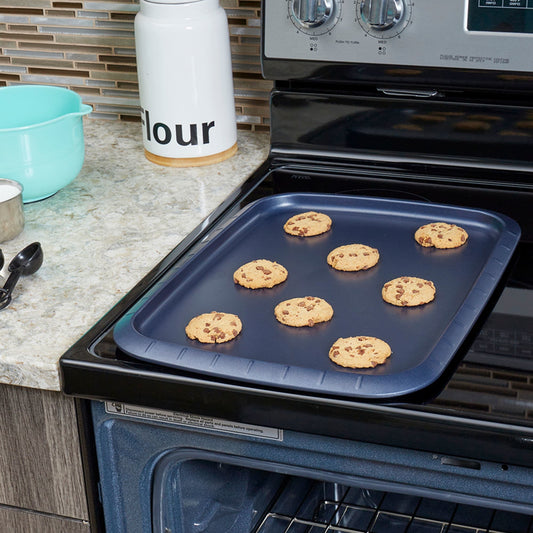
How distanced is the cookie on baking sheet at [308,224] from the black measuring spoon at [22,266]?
335 mm

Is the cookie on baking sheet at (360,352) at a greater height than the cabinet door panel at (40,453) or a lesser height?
greater

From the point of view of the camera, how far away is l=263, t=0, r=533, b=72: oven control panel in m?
1.16

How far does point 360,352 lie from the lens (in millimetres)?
858

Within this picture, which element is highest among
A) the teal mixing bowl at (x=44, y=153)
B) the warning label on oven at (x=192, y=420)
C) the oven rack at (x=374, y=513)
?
the teal mixing bowl at (x=44, y=153)

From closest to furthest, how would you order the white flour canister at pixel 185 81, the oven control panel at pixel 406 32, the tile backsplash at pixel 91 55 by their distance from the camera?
the oven control panel at pixel 406 32 < the white flour canister at pixel 185 81 < the tile backsplash at pixel 91 55

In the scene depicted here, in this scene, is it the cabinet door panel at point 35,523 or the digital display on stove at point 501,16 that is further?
the digital display on stove at point 501,16

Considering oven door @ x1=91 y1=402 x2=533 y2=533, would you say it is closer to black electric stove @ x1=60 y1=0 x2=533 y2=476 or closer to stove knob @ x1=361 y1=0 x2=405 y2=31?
black electric stove @ x1=60 y1=0 x2=533 y2=476

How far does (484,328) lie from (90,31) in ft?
3.43

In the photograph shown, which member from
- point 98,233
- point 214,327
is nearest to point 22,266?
point 98,233

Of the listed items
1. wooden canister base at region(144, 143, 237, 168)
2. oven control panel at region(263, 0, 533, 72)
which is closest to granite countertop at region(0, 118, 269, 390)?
wooden canister base at region(144, 143, 237, 168)

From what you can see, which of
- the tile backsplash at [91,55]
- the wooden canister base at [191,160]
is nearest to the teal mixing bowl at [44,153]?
the wooden canister base at [191,160]

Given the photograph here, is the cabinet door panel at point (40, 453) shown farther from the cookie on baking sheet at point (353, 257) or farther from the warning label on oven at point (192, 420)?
the cookie on baking sheet at point (353, 257)

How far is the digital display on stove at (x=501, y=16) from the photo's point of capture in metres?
1.14

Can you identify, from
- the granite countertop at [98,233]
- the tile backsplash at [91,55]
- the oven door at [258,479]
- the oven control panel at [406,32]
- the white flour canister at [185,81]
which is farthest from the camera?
the tile backsplash at [91,55]
